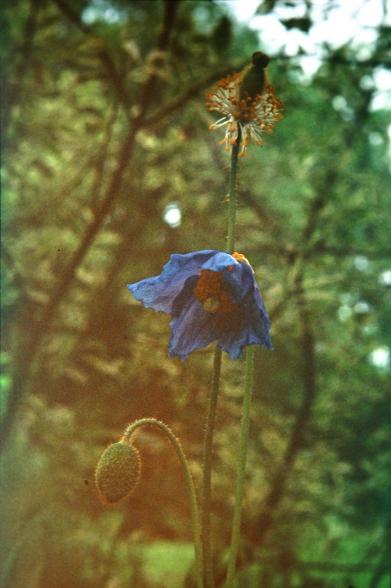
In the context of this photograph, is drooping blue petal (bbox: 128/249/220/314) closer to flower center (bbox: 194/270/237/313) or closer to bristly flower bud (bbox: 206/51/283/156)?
flower center (bbox: 194/270/237/313)

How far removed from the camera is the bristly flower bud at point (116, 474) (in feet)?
3.11

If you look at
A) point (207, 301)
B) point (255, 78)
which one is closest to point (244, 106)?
point (255, 78)

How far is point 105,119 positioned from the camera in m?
2.48

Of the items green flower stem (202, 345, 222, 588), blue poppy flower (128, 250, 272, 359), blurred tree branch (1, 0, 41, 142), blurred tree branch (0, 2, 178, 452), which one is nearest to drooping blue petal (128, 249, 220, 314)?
blue poppy flower (128, 250, 272, 359)

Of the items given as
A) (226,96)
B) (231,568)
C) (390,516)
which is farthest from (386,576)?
(226,96)

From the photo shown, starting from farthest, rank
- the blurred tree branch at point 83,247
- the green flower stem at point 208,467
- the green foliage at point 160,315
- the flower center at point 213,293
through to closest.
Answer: the green foliage at point 160,315 < the blurred tree branch at point 83,247 < the flower center at point 213,293 < the green flower stem at point 208,467

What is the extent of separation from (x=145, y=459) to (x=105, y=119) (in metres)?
1.15

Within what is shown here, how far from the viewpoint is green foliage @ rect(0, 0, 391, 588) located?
84.0 inches

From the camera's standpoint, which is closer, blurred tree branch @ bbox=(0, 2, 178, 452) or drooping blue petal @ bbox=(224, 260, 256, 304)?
drooping blue petal @ bbox=(224, 260, 256, 304)

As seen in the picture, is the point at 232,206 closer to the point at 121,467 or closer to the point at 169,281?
the point at 169,281

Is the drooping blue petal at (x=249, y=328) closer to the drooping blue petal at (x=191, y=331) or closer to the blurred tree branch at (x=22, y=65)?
the drooping blue petal at (x=191, y=331)

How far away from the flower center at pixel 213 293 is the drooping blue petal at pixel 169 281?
0.02 m

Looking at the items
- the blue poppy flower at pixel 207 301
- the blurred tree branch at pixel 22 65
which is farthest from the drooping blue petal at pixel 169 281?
the blurred tree branch at pixel 22 65

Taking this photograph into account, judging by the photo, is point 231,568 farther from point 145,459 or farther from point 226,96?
point 145,459
